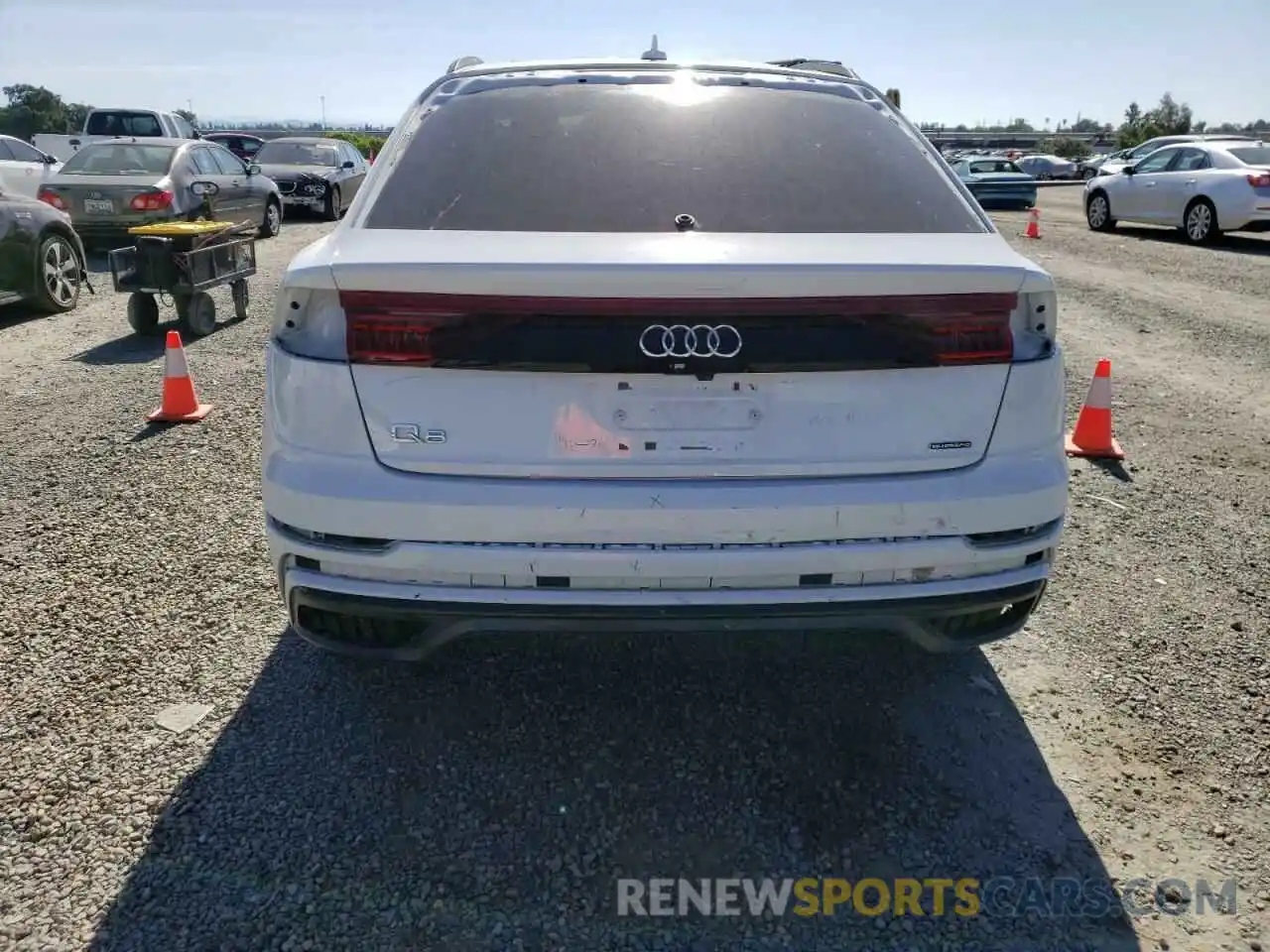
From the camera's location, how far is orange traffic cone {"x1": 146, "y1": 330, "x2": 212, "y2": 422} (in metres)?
5.90

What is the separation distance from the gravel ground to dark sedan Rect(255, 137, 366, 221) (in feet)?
50.3

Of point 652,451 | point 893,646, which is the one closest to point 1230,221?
point 893,646

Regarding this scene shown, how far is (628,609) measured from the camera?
247 cm

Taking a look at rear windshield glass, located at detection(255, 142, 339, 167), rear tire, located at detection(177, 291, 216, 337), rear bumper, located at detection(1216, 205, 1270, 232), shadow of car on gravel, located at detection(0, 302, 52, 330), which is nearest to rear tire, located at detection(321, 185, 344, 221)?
rear windshield glass, located at detection(255, 142, 339, 167)

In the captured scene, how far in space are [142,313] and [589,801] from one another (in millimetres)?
7329

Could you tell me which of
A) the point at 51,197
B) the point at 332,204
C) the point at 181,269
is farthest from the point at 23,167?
the point at 181,269

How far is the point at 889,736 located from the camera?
299 centimetres

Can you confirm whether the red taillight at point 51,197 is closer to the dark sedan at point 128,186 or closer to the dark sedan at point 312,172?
the dark sedan at point 128,186

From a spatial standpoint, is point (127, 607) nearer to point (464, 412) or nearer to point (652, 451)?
point (464, 412)

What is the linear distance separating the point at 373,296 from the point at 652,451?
0.77m

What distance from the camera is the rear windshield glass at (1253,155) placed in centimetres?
1548

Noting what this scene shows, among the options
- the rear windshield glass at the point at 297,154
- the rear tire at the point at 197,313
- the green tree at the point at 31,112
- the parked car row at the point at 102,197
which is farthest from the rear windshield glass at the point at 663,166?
the green tree at the point at 31,112

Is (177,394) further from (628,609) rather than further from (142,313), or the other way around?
(628,609)

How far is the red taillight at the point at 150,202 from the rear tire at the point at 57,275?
312cm
